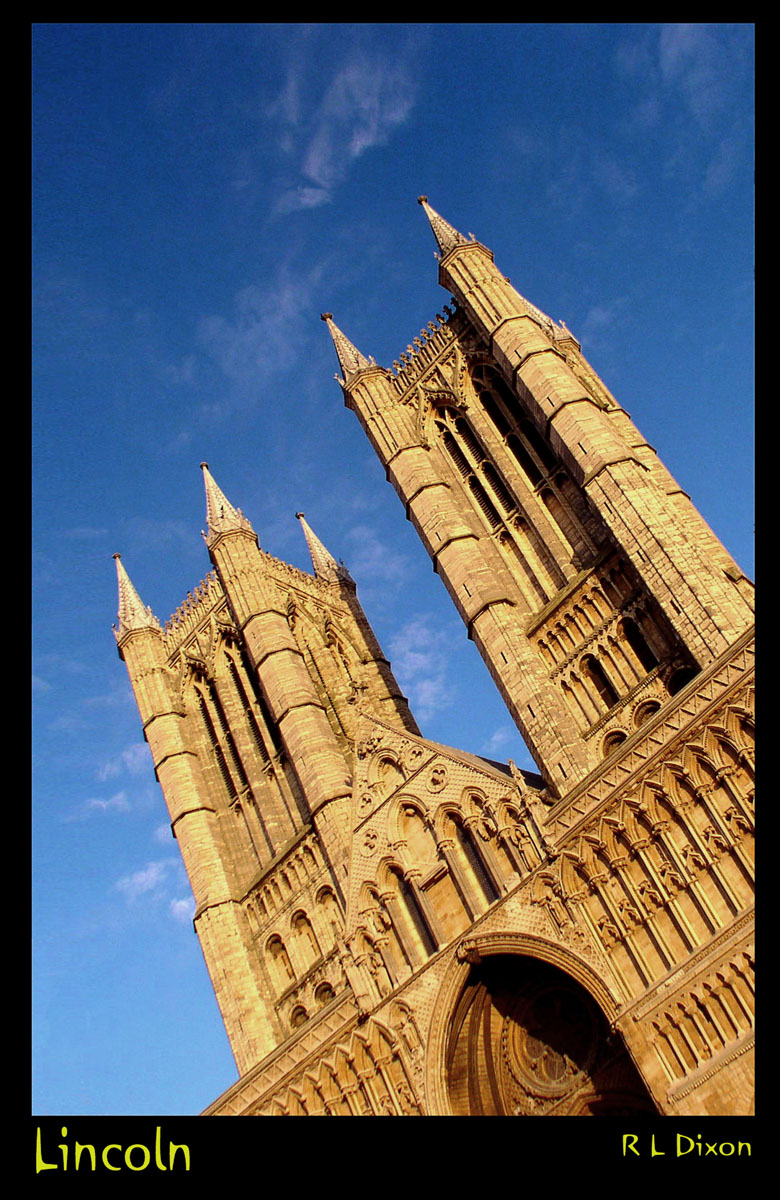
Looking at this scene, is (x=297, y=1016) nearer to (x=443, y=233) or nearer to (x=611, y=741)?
(x=611, y=741)

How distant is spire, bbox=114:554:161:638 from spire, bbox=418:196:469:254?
1603 cm

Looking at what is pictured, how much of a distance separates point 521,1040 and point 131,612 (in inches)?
845

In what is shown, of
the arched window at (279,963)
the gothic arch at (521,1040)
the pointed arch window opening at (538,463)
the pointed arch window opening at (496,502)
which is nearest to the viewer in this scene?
the gothic arch at (521,1040)

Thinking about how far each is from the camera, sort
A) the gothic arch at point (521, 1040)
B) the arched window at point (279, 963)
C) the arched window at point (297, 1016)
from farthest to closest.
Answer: the arched window at point (279, 963), the arched window at point (297, 1016), the gothic arch at point (521, 1040)

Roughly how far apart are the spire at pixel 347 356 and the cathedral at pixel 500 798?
119 millimetres

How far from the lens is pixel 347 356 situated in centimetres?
3067

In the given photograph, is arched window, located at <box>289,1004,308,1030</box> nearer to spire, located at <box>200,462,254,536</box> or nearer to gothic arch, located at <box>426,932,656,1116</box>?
gothic arch, located at <box>426,932,656,1116</box>

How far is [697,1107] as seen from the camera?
1502 centimetres

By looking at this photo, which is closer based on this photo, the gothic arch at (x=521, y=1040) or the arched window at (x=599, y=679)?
the gothic arch at (x=521, y=1040)

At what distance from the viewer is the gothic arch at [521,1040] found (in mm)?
18328

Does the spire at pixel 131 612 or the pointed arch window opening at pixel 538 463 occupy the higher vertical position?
the spire at pixel 131 612

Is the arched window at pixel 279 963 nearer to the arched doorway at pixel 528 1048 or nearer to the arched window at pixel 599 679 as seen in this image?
the arched doorway at pixel 528 1048

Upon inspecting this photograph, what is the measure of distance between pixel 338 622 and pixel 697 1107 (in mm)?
21872

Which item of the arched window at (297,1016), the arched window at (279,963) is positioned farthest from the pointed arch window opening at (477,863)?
the arched window at (279,963)
